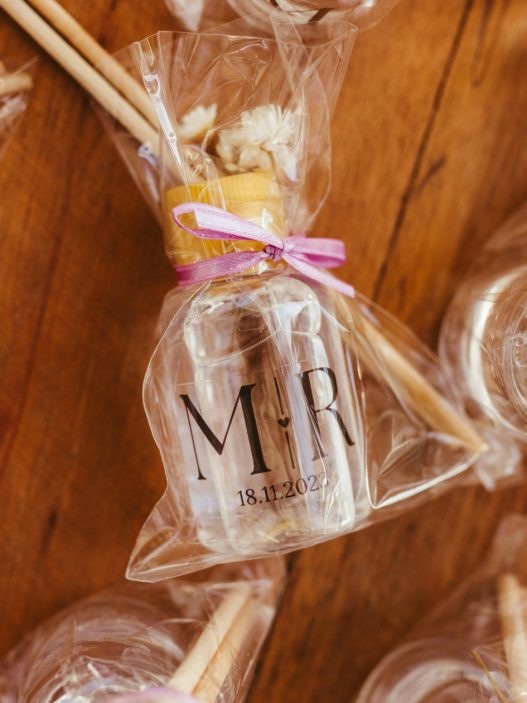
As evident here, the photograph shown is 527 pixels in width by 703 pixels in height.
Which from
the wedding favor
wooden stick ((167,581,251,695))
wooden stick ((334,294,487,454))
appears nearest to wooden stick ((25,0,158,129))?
the wedding favor

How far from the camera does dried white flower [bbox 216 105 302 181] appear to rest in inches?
18.8

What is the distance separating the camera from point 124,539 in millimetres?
605

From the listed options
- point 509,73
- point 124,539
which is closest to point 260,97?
point 509,73

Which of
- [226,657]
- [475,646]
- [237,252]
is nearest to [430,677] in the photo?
[475,646]

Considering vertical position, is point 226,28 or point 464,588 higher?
point 226,28

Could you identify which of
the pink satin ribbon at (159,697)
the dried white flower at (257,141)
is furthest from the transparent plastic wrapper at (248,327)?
the pink satin ribbon at (159,697)

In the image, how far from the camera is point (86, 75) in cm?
53

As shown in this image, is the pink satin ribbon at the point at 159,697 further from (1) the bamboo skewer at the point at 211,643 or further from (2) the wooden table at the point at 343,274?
(2) the wooden table at the point at 343,274

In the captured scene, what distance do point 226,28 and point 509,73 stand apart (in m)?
0.26

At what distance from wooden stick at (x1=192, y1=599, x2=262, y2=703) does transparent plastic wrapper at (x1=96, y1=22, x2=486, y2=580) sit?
6 cm

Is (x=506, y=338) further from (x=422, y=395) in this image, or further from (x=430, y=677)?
(x=430, y=677)

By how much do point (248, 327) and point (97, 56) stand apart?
25 cm

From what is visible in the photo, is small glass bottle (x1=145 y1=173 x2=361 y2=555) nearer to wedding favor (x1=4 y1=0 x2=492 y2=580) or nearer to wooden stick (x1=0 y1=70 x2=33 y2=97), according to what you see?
wedding favor (x1=4 y1=0 x2=492 y2=580)

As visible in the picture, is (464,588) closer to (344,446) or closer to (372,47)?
(344,446)
